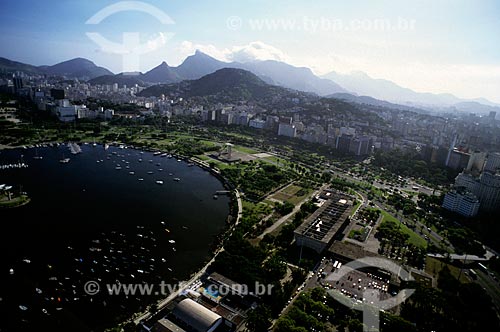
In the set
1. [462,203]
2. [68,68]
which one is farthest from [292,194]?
[68,68]

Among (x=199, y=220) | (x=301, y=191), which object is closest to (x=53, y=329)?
(x=199, y=220)

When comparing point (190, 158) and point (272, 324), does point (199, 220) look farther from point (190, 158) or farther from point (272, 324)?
point (190, 158)

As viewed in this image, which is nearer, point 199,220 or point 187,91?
point 199,220

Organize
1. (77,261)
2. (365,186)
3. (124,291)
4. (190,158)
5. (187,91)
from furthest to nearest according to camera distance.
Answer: (187,91) < (190,158) < (365,186) < (77,261) < (124,291)

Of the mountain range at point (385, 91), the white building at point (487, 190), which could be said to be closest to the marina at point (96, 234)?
the white building at point (487, 190)

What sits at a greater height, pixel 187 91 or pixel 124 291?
pixel 187 91

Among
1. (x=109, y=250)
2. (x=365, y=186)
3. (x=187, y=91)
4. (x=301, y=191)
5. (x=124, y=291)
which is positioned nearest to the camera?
(x=124, y=291)

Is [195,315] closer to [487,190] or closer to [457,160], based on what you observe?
[487,190]
